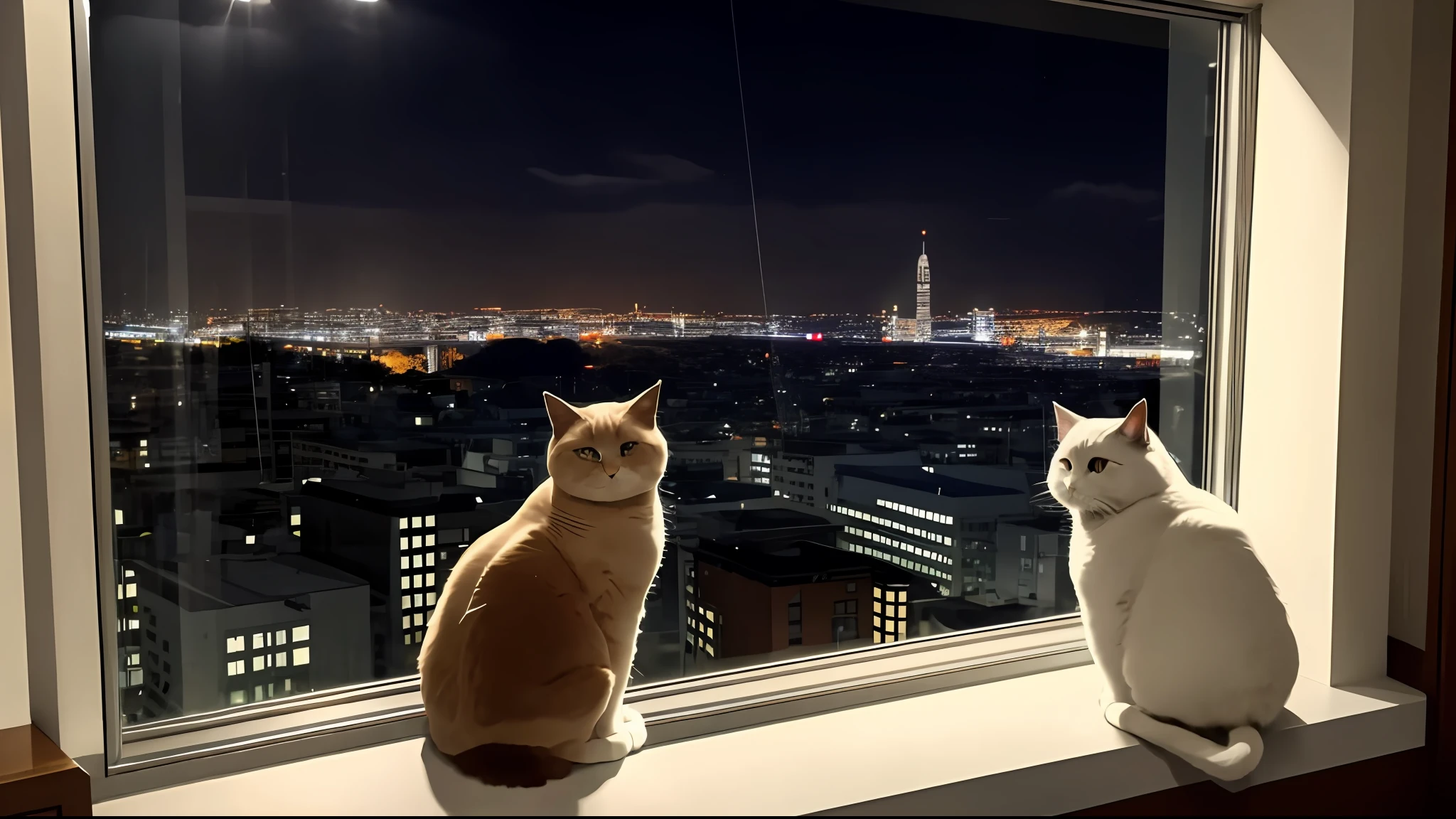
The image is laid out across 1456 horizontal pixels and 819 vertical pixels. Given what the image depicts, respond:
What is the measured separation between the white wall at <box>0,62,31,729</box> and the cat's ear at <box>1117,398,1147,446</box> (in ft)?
5.01

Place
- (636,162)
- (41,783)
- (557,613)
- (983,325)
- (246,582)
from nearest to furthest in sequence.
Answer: (41,783) < (557,613) < (246,582) < (636,162) < (983,325)

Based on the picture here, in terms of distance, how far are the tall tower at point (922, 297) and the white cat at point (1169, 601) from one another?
0.34 m

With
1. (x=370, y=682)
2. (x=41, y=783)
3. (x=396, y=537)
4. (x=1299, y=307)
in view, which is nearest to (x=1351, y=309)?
(x=1299, y=307)

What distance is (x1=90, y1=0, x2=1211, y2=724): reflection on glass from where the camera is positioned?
1.16 meters

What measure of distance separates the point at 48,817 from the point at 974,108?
5.66ft

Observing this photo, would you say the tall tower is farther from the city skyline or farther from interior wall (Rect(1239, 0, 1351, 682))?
interior wall (Rect(1239, 0, 1351, 682))

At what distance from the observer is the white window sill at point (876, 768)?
3.60ft

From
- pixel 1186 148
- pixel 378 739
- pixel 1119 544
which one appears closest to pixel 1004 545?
pixel 1119 544

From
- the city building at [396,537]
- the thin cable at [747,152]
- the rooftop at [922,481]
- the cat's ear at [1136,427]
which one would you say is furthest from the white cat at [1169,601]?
the city building at [396,537]

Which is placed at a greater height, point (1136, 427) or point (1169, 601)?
point (1136, 427)

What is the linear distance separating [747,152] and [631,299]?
12.9 inches

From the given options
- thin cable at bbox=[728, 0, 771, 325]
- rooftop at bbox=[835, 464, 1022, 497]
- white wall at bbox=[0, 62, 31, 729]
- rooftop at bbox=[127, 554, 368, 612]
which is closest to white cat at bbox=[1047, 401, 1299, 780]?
rooftop at bbox=[835, 464, 1022, 497]

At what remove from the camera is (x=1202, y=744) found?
4.07 feet

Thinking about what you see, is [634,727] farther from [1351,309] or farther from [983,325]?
[1351,309]
